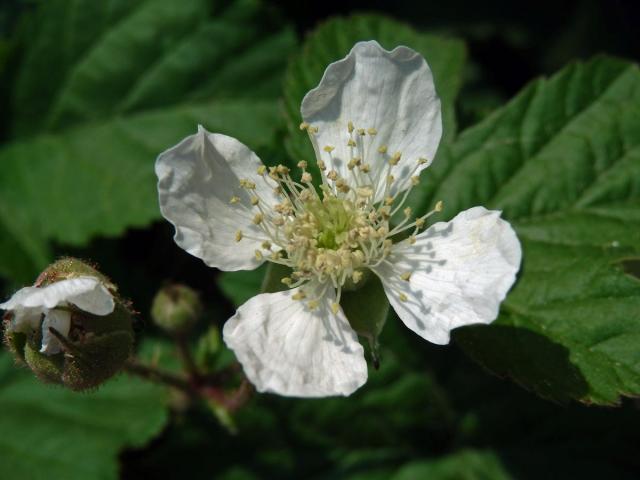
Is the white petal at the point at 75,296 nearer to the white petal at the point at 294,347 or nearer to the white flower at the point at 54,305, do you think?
the white flower at the point at 54,305

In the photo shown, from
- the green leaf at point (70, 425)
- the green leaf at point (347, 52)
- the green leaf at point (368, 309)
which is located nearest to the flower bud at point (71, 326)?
the green leaf at point (368, 309)

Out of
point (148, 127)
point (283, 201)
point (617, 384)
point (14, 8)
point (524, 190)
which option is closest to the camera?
point (617, 384)

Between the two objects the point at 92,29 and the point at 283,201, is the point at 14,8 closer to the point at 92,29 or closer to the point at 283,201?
the point at 92,29

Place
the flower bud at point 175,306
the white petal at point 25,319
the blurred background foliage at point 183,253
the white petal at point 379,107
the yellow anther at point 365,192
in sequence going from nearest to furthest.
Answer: the white petal at point 25,319, the white petal at point 379,107, the yellow anther at point 365,192, the flower bud at point 175,306, the blurred background foliage at point 183,253

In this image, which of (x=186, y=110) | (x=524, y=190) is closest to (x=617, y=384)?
(x=524, y=190)

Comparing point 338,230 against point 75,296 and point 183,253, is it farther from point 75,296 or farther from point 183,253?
point 183,253

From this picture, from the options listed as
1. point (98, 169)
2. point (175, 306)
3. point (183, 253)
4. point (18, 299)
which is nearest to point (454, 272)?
point (175, 306)
